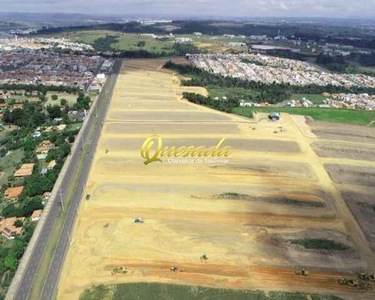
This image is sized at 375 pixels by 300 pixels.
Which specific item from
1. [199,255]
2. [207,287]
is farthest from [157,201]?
[207,287]

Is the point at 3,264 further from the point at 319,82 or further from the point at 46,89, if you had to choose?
the point at 319,82

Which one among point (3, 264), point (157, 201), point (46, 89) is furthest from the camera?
point (46, 89)

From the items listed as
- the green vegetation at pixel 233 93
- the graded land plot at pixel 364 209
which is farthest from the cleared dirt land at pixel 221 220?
the green vegetation at pixel 233 93

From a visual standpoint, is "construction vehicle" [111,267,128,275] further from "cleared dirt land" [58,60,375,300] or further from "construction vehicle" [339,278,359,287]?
"construction vehicle" [339,278,359,287]

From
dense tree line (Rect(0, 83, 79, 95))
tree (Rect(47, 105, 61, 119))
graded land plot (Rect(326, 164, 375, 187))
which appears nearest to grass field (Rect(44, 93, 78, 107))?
dense tree line (Rect(0, 83, 79, 95))

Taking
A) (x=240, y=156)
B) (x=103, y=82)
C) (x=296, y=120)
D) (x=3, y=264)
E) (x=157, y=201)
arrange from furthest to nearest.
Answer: (x=103, y=82), (x=296, y=120), (x=240, y=156), (x=157, y=201), (x=3, y=264)

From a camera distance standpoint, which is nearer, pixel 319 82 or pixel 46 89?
pixel 46 89

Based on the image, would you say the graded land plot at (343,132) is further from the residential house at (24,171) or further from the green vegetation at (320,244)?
the residential house at (24,171)
